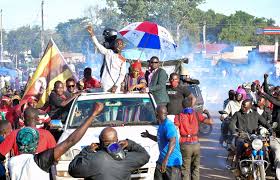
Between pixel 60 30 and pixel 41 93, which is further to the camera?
pixel 60 30

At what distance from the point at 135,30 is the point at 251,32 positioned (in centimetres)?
8173

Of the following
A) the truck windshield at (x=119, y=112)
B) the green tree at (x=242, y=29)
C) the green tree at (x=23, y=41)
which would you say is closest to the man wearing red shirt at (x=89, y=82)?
the truck windshield at (x=119, y=112)

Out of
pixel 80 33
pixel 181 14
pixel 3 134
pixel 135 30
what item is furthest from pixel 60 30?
pixel 3 134

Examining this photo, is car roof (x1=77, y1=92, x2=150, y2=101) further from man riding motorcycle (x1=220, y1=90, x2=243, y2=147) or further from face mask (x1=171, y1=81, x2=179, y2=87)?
man riding motorcycle (x1=220, y1=90, x2=243, y2=147)

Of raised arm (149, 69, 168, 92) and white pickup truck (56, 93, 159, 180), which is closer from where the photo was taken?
white pickup truck (56, 93, 159, 180)

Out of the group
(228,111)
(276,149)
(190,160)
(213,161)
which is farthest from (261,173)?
(213,161)

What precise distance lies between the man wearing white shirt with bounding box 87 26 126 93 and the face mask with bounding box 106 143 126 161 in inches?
263

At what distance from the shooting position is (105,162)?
A: 5.80 metres

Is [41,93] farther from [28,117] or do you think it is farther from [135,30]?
[28,117]

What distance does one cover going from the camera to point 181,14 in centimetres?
→ 7556

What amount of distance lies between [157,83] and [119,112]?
1539 millimetres

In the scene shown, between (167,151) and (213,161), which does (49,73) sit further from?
(167,151)

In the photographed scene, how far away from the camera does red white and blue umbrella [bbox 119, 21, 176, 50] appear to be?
16053 millimetres

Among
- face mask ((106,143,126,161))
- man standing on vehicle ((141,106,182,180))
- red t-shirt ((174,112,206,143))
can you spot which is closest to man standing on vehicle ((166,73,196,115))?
red t-shirt ((174,112,206,143))
